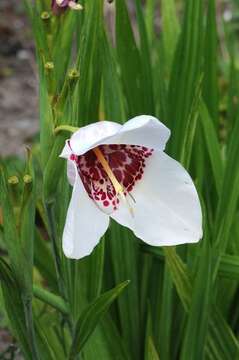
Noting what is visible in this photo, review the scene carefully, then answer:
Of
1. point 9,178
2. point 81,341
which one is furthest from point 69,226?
point 81,341

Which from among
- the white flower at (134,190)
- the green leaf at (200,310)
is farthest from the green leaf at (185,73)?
the white flower at (134,190)

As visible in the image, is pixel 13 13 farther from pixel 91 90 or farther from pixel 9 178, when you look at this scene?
pixel 9 178

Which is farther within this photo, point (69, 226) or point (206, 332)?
point (206, 332)


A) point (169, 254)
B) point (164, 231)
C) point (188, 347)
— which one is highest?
point (164, 231)

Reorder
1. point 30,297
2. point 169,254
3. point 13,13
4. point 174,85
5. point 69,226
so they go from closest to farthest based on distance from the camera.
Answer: point 69,226
point 30,297
point 169,254
point 174,85
point 13,13

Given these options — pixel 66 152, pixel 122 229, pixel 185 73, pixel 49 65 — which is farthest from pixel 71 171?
pixel 185 73

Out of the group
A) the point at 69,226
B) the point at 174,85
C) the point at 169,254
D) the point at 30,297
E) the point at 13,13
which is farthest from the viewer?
the point at 13,13

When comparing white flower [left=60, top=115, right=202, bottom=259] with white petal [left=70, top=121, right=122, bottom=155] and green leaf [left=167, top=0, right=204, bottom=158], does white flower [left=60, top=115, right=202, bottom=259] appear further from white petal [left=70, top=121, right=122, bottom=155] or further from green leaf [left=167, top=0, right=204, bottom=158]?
green leaf [left=167, top=0, right=204, bottom=158]
